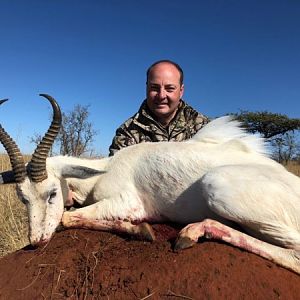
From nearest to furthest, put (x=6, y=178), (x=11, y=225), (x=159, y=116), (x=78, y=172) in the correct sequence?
(x=78, y=172)
(x=6, y=178)
(x=159, y=116)
(x=11, y=225)

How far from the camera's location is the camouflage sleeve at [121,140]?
671 centimetres

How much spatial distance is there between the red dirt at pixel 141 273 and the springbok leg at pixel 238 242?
58mm

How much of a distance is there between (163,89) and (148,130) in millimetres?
694

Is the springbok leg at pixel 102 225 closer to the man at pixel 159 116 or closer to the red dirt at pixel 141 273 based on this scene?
the red dirt at pixel 141 273

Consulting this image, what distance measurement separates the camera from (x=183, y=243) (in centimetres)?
353

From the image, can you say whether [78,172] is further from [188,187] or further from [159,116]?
[159,116]

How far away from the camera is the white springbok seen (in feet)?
12.0

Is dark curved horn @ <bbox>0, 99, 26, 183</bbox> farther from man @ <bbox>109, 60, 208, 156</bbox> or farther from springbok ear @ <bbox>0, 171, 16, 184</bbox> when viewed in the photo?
man @ <bbox>109, 60, 208, 156</bbox>

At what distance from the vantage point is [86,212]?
4.70 metres

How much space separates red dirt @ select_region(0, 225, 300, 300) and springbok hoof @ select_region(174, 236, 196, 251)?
0.04m

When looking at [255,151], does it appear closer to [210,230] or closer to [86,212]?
[210,230]

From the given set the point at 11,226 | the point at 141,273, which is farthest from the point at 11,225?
the point at 141,273

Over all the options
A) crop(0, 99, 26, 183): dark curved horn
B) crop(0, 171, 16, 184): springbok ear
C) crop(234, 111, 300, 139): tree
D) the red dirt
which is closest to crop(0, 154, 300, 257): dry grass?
crop(0, 171, 16, 184): springbok ear

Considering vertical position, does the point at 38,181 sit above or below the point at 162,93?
below
